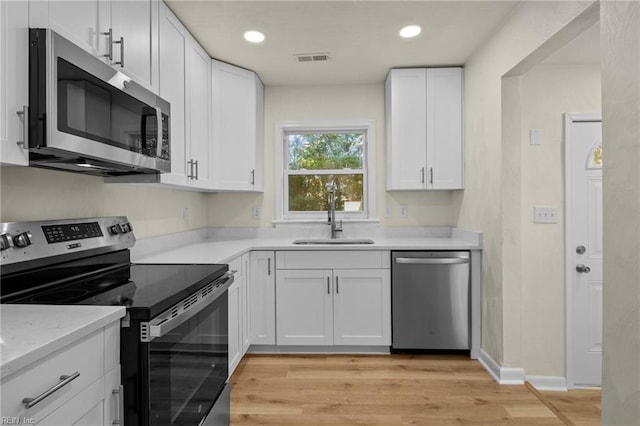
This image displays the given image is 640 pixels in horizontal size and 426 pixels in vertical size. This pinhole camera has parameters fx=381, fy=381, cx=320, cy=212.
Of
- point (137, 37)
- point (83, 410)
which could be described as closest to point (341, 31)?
point (137, 37)

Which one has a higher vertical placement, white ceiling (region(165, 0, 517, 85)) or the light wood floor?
white ceiling (region(165, 0, 517, 85))

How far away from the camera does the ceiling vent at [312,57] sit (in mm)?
2951

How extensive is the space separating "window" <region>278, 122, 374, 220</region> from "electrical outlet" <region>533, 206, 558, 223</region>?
4.86 ft

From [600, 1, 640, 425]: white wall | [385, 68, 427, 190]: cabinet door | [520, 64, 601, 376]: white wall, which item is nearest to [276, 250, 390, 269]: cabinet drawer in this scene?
[385, 68, 427, 190]: cabinet door

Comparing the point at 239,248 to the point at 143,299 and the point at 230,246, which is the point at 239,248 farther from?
the point at 143,299

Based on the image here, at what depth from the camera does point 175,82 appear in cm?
232

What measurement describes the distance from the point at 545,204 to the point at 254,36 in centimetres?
236

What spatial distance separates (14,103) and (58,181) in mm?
722

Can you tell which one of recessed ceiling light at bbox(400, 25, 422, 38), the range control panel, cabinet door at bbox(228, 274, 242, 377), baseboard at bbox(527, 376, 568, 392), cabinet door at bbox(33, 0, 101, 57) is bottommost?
baseboard at bbox(527, 376, 568, 392)

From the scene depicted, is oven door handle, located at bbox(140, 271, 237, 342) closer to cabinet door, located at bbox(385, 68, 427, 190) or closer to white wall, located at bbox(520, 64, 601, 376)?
cabinet door, located at bbox(385, 68, 427, 190)

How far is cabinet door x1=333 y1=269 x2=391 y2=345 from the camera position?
3014 millimetres

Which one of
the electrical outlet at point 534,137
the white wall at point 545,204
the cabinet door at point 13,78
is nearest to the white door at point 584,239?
the white wall at point 545,204

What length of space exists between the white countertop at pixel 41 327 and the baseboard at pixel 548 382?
8.87 ft

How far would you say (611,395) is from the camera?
1.47 m
